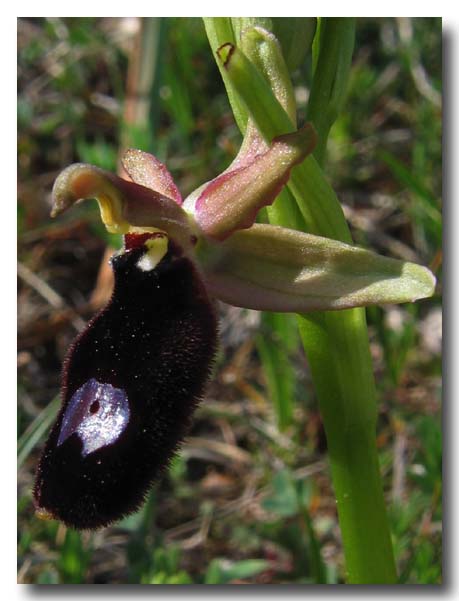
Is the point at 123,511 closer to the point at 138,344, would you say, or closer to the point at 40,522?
the point at 138,344

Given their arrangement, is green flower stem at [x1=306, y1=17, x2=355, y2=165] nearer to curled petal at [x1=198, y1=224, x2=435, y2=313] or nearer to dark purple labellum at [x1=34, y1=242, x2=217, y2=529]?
curled petal at [x1=198, y1=224, x2=435, y2=313]

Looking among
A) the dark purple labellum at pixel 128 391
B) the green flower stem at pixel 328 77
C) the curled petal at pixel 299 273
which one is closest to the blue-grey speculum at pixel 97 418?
the dark purple labellum at pixel 128 391

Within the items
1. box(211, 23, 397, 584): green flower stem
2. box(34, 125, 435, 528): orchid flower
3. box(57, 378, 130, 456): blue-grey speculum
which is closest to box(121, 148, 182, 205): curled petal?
box(34, 125, 435, 528): orchid flower

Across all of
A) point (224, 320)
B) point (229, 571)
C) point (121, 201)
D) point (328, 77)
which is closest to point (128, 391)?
point (121, 201)

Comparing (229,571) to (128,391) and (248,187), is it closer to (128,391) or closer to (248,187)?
(128,391)
